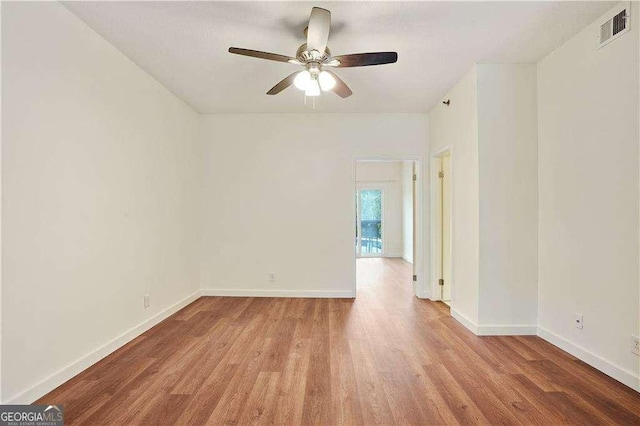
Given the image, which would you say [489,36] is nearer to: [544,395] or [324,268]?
[544,395]

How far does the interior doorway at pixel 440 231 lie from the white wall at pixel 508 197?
127 cm

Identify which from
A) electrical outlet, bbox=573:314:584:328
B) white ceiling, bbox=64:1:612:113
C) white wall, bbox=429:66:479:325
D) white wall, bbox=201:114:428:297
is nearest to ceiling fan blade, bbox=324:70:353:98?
white ceiling, bbox=64:1:612:113

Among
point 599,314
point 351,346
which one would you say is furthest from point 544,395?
point 351,346

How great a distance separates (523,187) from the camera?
10.1 ft

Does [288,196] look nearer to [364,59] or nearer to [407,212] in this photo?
[364,59]

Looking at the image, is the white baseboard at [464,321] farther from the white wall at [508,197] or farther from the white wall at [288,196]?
the white wall at [288,196]

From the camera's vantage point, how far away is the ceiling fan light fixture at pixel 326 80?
2.54 m

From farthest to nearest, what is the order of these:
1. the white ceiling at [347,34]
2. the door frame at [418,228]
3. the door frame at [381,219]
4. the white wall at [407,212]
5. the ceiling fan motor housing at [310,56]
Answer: the door frame at [381,219]
the white wall at [407,212]
the door frame at [418,228]
the ceiling fan motor housing at [310,56]
the white ceiling at [347,34]

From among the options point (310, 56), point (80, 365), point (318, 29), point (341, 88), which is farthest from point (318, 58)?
point (80, 365)

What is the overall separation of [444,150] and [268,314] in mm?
2987

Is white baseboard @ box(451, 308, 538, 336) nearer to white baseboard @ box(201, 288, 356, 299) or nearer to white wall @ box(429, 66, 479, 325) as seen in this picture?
white wall @ box(429, 66, 479, 325)

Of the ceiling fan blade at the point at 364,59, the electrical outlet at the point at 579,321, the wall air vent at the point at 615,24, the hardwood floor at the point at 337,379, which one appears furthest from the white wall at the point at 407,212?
the ceiling fan blade at the point at 364,59

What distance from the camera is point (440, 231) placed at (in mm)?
4445

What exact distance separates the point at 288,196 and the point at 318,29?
8.96 ft
